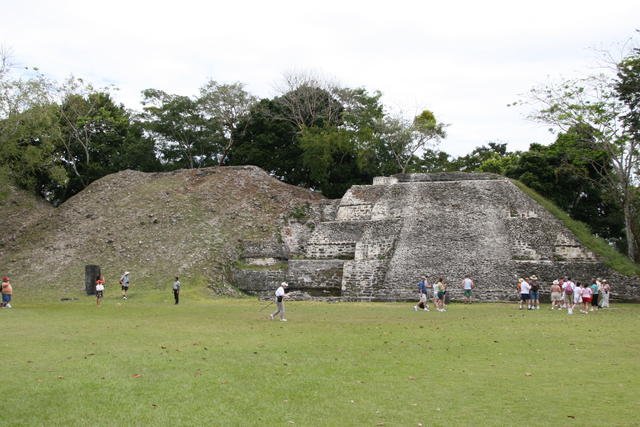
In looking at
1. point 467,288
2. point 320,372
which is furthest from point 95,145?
point 320,372

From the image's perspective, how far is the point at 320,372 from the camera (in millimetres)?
8414

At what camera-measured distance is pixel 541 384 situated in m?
7.72

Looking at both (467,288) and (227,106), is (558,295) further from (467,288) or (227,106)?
(227,106)

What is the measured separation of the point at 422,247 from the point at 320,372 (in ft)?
55.1

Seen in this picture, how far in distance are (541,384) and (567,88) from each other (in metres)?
20.2

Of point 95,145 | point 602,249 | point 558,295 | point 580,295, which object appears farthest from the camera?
point 95,145

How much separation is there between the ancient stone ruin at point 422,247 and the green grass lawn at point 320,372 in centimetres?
721

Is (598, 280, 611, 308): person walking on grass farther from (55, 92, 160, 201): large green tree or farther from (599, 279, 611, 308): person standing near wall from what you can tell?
(55, 92, 160, 201): large green tree

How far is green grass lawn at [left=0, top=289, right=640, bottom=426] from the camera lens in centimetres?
636

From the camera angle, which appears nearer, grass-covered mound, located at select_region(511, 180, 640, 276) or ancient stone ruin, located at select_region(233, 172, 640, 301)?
grass-covered mound, located at select_region(511, 180, 640, 276)

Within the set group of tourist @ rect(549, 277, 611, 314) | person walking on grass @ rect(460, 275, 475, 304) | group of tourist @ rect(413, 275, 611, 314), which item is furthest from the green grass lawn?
person walking on grass @ rect(460, 275, 475, 304)

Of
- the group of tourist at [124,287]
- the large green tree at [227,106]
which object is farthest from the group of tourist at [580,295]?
the large green tree at [227,106]

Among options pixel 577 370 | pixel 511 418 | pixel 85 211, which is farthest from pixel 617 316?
pixel 85 211

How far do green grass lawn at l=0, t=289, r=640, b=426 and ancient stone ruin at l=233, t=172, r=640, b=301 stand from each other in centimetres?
721
